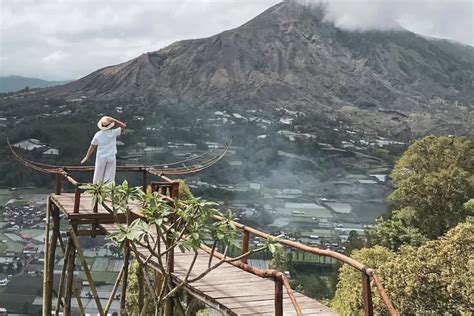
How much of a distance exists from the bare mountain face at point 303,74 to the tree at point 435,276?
90.2 meters

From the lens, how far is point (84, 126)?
73.0 m

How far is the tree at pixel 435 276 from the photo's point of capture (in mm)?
9445

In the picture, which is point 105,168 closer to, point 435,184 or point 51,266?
point 51,266

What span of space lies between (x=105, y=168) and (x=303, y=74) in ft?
377

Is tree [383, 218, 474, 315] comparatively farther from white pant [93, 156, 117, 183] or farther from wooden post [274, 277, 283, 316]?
wooden post [274, 277, 283, 316]

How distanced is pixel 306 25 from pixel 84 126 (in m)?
72.5

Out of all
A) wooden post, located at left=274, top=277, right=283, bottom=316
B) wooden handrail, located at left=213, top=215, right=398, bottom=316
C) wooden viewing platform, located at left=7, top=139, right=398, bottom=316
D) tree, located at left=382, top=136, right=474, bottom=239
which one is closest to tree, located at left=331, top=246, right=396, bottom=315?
tree, located at left=382, top=136, right=474, bottom=239

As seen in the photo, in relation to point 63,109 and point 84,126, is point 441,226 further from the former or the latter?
point 63,109

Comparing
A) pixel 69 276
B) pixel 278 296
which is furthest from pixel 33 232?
pixel 278 296

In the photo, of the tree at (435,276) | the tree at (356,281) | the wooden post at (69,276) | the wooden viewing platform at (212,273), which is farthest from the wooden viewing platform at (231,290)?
the tree at (356,281)

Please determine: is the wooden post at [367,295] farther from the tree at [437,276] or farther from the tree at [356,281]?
the tree at [356,281]

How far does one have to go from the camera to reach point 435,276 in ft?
32.2

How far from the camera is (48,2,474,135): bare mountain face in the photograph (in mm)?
109562

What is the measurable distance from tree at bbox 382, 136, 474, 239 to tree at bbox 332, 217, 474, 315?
4438 mm
